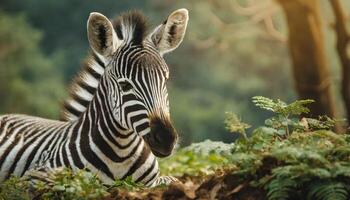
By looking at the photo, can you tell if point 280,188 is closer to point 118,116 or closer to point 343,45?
point 118,116

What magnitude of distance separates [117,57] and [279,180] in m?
2.60

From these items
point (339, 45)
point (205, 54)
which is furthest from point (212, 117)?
point (339, 45)

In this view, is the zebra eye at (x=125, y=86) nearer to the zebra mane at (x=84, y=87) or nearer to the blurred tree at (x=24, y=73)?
Answer: the zebra mane at (x=84, y=87)

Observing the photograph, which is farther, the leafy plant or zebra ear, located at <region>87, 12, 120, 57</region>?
zebra ear, located at <region>87, 12, 120, 57</region>

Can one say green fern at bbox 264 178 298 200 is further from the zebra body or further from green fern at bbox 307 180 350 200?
the zebra body

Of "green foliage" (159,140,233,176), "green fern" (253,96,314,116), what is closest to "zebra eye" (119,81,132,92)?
"green fern" (253,96,314,116)

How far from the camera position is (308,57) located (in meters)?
13.6

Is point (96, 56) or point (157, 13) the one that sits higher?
point (157, 13)

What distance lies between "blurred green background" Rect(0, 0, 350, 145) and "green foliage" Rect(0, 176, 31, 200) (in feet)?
109

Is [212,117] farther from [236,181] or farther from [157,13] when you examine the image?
[236,181]

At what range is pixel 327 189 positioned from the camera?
4867 mm

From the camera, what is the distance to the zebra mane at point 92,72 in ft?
24.2

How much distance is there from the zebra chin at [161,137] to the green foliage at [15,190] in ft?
A: 3.35

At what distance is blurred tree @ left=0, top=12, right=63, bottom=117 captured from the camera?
39750 mm
